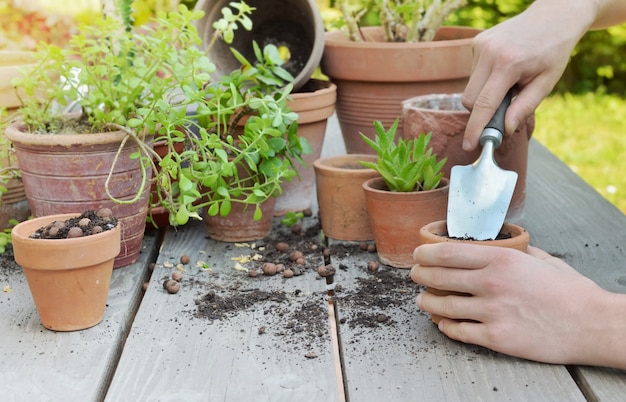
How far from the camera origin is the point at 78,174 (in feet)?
4.94

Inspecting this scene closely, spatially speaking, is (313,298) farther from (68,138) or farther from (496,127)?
(68,138)

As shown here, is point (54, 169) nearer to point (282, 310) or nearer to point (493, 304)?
point (282, 310)

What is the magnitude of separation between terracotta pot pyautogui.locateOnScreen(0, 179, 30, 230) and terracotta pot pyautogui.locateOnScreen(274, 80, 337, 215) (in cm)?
56

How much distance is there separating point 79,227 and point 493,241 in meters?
0.67

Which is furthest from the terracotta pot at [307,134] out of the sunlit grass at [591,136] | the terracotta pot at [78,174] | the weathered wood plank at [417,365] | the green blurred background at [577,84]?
the sunlit grass at [591,136]

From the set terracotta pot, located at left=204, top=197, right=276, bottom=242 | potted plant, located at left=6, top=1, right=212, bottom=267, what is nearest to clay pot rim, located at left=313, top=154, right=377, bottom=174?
terracotta pot, located at left=204, top=197, right=276, bottom=242

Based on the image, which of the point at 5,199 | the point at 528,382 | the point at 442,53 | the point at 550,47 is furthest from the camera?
the point at 442,53

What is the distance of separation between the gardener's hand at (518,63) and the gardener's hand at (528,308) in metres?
0.32

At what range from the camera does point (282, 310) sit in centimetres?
133

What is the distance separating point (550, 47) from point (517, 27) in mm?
68

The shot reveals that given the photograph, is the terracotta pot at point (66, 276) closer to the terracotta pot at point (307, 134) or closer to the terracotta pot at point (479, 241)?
the terracotta pot at point (479, 241)

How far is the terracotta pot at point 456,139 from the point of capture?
1.61 m

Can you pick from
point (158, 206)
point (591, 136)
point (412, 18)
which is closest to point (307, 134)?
point (158, 206)

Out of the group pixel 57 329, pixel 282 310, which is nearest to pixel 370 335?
pixel 282 310
